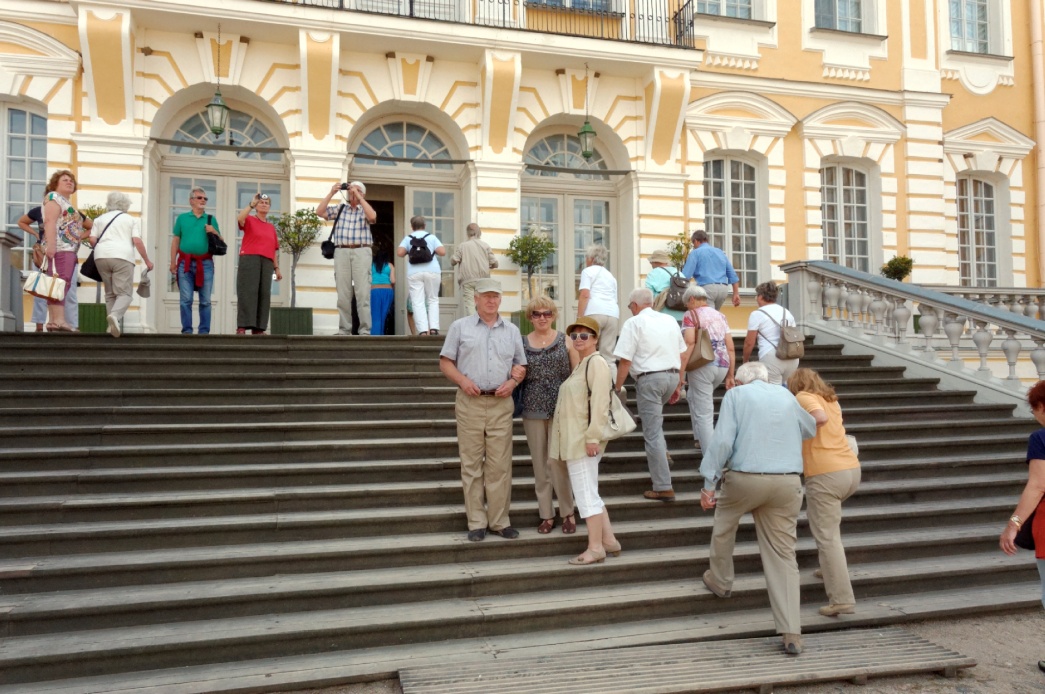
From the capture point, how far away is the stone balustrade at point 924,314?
953 cm

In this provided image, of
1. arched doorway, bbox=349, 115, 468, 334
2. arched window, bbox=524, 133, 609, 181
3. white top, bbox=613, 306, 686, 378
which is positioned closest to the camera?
white top, bbox=613, 306, 686, 378

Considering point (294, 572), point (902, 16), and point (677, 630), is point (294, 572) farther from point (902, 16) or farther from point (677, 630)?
point (902, 16)

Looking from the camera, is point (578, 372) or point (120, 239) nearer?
point (578, 372)

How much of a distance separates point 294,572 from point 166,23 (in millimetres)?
9777

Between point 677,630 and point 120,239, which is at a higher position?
point 120,239

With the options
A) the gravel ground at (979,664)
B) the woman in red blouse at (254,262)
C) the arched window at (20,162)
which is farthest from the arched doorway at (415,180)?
the gravel ground at (979,664)

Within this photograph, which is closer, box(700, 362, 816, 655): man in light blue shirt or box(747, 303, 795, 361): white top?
box(700, 362, 816, 655): man in light blue shirt

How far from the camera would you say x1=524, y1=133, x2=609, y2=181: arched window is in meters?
14.1

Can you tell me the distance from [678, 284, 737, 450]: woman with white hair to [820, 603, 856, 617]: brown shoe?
1.90 metres

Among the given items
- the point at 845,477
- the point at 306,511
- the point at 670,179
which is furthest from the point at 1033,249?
the point at 306,511

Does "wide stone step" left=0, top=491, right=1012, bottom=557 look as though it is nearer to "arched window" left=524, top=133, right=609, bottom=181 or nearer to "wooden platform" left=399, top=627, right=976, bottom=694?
"wooden platform" left=399, top=627, right=976, bottom=694

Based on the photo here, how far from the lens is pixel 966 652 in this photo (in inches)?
200

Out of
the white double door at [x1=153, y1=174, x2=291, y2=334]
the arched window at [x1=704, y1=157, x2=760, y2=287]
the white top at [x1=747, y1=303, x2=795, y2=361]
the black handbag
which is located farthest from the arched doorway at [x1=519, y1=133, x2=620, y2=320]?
the white top at [x1=747, y1=303, x2=795, y2=361]

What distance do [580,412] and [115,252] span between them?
6095 mm
